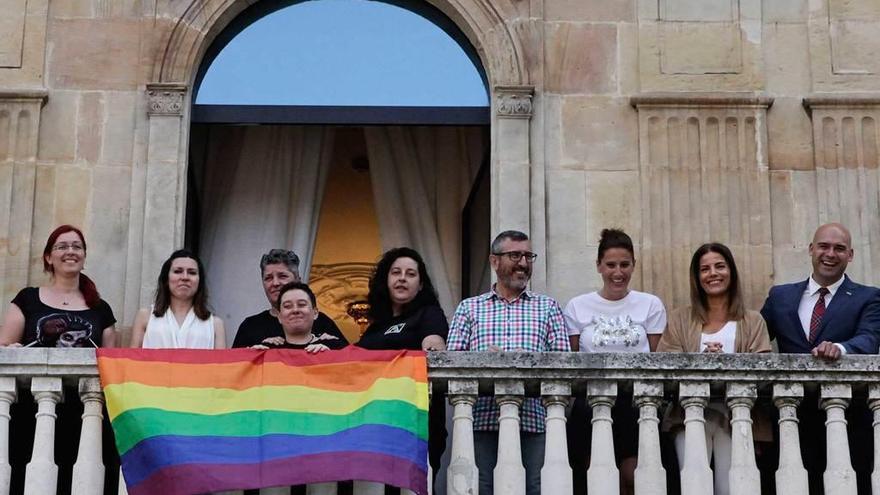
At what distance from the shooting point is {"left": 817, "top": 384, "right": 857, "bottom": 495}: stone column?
1165 cm

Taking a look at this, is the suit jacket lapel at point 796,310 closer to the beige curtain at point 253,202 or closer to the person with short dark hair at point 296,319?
the person with short dark hair at point 296,319

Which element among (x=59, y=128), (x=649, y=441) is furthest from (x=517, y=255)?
(x=59, y=128)

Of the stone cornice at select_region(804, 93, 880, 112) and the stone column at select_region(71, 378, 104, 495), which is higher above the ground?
the stone cornice at select_region(804, 93, 880, 112)

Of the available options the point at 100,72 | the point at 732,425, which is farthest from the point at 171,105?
the point at 732,425

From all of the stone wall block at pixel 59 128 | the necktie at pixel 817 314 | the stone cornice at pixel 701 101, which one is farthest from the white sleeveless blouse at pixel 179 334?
the stone cornice at pixel 701 101

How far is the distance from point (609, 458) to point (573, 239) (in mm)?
3253

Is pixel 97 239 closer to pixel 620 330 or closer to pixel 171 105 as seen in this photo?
pixel 171 105

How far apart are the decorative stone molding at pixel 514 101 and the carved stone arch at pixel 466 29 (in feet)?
0.21

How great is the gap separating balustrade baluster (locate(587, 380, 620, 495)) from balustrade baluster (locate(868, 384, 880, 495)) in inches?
56.8

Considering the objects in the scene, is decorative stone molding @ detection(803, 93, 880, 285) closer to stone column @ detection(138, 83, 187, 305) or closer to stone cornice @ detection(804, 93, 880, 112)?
stone cornice @ detection(804, 93, 880, 112)

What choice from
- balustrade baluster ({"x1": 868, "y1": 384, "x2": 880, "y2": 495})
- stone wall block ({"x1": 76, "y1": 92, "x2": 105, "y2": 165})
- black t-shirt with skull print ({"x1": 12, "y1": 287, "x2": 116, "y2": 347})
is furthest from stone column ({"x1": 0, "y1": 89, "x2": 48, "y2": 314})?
balustrade baluster ({"x1": 868, "y1": 384, "x2": 880, "y2": 495})

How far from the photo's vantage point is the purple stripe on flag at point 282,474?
11586 millimetres

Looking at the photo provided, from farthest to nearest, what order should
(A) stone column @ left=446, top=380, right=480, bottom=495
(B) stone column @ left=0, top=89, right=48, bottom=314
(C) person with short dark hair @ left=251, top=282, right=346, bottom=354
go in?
(B) stone column @ left=0, top=89, right=48, bottom=314, (C) person with short dark hair @ left=251, top=282, right=346, bottom=354, (A) stone column @ left=446, top=380, right=480, bottom=495

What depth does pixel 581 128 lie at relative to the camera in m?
15.0
